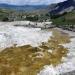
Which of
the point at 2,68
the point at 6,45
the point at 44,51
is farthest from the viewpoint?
the point at 6,45

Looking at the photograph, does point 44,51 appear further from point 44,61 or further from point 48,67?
point 48,67

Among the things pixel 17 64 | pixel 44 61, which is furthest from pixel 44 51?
pixel 17 64

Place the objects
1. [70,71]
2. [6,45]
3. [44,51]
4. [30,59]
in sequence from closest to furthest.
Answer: [70,71] < [30,59] < [44,51] < [6,45]

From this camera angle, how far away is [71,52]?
62.7 m

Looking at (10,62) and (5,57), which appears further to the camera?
(5,57)

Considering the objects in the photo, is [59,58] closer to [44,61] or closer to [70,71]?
[44,61]

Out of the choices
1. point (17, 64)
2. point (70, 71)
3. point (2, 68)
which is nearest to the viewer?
point (70, 71)

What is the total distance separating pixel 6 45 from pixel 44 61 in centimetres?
2345

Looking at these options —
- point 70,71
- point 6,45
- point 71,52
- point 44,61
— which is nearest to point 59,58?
point 44,61

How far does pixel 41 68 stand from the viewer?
46469 millimetres

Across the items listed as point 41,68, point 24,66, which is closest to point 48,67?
point 41,68

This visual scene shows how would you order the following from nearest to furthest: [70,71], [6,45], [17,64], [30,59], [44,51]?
[70,71]
[17,64]
[30,59]
[44,51]
[6,45]

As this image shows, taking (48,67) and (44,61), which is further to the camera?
(44,61)

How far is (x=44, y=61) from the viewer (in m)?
52.7
